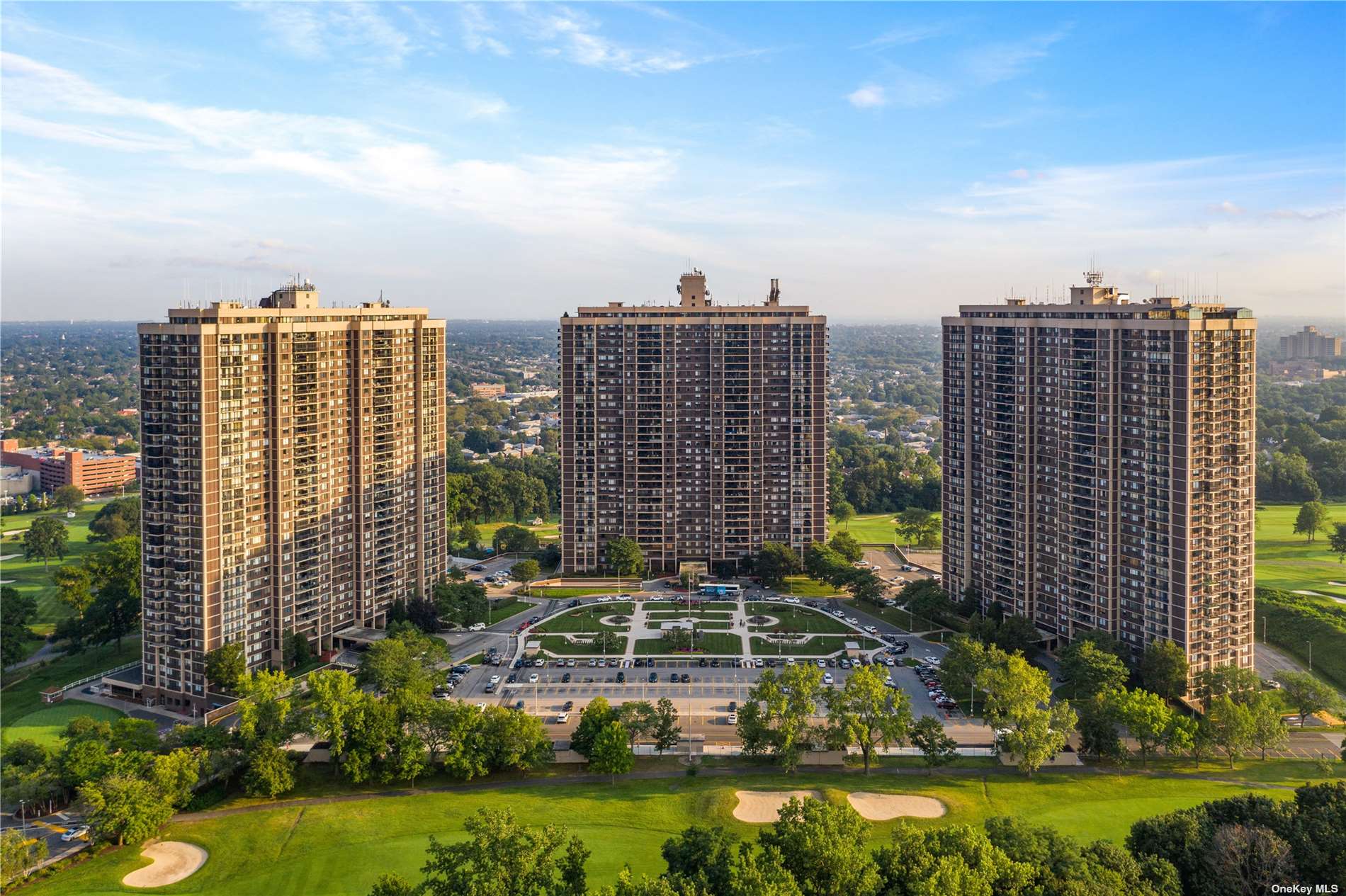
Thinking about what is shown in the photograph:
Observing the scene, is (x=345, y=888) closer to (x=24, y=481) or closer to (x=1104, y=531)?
(x=1104, y=531)

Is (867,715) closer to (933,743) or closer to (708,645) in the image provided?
(933,743)

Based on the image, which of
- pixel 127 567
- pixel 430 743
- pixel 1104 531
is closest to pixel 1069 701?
pixel 1104 531

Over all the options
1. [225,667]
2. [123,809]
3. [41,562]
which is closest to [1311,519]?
[225,667]

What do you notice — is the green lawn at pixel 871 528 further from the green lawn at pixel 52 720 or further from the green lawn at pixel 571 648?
the green lawn at pixel 52 720

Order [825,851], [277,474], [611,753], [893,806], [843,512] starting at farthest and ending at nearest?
[843,512] < [277,474] < [611,753] < [893,806] < [825,851]

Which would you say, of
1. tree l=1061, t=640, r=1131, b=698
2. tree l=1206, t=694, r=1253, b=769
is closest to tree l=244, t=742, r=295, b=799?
tree l=1061, t=640, r=1131, b=698

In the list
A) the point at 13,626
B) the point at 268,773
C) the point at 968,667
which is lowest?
the point at 268,773

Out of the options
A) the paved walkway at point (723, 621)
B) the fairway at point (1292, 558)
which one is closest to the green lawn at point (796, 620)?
the paved walkway at point (723, 621)
